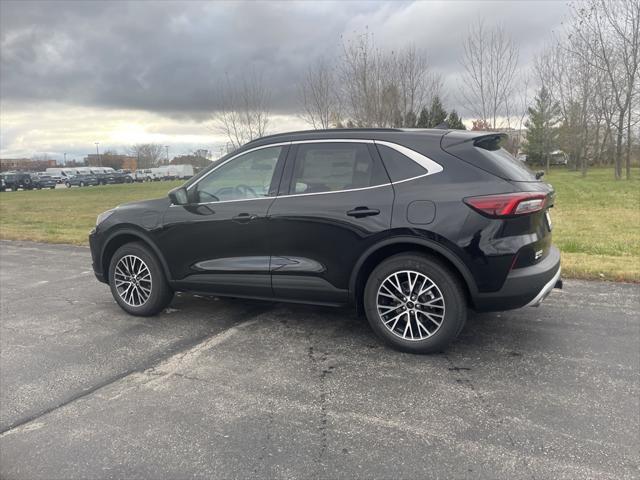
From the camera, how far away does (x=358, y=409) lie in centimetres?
308

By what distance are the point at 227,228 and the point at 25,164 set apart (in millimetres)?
106938

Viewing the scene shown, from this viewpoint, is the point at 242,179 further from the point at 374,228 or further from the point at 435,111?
the point at 435,111

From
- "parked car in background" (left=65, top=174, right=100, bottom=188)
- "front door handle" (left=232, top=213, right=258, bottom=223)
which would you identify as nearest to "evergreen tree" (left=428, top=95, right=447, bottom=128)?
"front door handle" (left=232, top=213, right=258, bottom=223)

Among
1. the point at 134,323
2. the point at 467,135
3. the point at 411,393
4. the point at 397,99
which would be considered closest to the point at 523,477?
the point at 411,393

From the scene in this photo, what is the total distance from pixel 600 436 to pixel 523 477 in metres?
0.65

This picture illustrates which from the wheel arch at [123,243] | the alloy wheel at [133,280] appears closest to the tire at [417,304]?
the wheel arch at [123,243]

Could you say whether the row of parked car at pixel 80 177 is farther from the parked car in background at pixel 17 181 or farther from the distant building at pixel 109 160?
the distant building at pixel 109 160

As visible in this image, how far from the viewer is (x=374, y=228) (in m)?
3.78

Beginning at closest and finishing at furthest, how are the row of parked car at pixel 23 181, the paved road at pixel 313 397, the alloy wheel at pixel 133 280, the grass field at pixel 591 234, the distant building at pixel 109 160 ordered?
the paved road at pixel 313 397, the alloy wheel at pixel 133 280, the grass field at pixel 591 234, the row of parked car at pixel 23 181, the distant building at pixel 109 160

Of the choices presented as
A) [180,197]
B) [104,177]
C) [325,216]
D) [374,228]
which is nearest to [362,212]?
[374,228]

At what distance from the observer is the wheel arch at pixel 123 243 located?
4781 mm

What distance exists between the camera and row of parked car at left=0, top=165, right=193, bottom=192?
4666 cm

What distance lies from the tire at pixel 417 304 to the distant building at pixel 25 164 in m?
97.5

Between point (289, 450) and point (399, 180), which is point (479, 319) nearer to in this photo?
point (399, 180)
